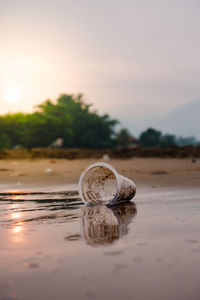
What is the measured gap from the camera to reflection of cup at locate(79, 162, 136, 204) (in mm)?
7228

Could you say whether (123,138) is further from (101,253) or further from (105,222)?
(101,253)

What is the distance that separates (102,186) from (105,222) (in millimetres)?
3169

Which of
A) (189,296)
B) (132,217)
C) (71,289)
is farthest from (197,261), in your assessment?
(132,217)

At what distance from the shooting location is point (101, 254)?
357 centimetres

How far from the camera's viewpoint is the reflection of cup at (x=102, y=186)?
7228 millimetres

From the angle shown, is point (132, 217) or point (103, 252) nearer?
point (103, 252)

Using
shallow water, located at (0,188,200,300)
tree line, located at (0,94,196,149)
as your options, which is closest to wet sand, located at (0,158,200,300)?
shallow water, located at (0,188,200,300)

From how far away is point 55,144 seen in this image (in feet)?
169

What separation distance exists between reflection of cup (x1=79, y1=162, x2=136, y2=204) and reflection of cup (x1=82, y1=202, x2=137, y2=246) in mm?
262

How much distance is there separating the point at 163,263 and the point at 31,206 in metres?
4.39

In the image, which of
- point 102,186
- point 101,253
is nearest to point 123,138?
point 102,186

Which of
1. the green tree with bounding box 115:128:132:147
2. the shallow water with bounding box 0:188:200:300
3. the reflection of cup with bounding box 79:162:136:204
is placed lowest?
the shallow water with bounding box 0:188:200:300

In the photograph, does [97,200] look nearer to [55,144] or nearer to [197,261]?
[197,261]

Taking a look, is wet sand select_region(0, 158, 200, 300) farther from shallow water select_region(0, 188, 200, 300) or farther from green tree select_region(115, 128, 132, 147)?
green tree select_region(115, 128, 132, 147)
